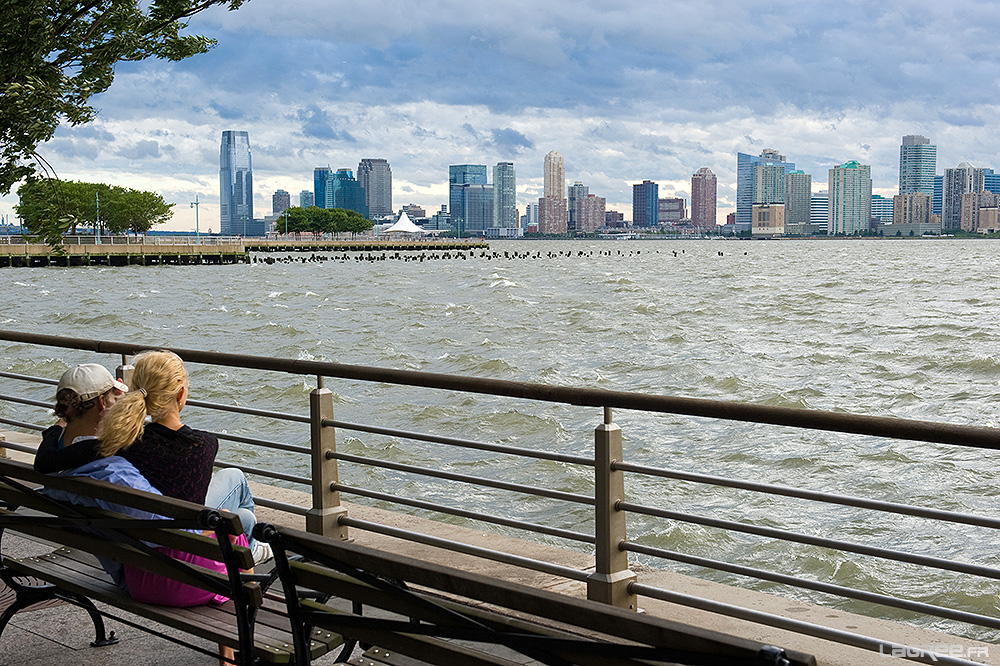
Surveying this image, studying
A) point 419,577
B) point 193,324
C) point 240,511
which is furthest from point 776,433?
point 193,324

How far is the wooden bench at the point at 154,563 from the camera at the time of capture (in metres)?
3.15

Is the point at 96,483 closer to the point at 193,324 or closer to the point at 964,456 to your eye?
the point at 964,456

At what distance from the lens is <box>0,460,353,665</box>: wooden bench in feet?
10.3

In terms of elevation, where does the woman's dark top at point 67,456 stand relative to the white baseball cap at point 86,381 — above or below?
below

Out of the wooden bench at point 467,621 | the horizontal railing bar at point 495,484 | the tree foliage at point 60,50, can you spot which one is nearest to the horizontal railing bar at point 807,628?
the horizontal railing bar at point 495,484

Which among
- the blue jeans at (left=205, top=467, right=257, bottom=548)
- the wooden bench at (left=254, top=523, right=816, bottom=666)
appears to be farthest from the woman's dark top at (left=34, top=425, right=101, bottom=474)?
the wooden bench at (left=254, top=523, right=816, bottom=666)

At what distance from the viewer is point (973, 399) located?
21.6 m

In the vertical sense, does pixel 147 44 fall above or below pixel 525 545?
above

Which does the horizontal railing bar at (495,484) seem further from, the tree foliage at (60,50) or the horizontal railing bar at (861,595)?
the tree foliage at (60,50)

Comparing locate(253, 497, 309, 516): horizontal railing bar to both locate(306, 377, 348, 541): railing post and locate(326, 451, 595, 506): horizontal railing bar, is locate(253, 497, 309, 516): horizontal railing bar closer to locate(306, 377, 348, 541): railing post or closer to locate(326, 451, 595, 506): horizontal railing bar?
locate(306, 377, 348, 541): railing post

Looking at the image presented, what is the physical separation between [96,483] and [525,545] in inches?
105

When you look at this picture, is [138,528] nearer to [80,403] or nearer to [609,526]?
[80,403]

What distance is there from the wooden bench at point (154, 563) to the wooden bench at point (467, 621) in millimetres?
208

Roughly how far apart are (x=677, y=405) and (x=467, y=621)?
1.72 meters
